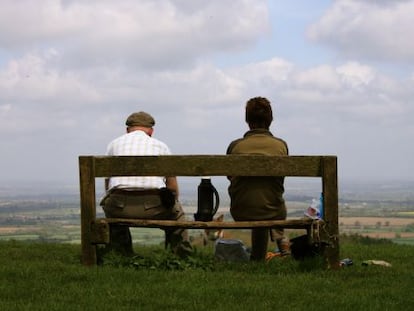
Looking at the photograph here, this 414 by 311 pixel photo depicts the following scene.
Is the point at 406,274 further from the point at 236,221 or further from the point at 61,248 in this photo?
the point at 61,248

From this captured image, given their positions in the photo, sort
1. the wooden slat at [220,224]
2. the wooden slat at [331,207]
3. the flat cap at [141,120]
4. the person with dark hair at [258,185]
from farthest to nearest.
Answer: the flat cap at [141,120]
the person with dark hair at [258,185]
the wooden slat at [331,207]
the wooden slat at [220,224]

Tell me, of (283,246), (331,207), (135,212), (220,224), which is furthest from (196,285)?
(283,246)

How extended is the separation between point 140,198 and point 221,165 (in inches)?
47.0

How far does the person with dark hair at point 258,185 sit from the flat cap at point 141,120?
3.53 ft

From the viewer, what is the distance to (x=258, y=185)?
→ 29.3ft

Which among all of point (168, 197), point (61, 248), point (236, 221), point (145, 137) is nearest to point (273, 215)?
point (236, 221)

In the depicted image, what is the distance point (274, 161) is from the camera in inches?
332

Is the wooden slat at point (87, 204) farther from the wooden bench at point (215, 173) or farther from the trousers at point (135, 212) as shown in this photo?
the trousers at point (135, 212)

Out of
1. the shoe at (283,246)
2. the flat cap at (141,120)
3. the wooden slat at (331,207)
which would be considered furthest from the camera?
the shoe at (283,246)

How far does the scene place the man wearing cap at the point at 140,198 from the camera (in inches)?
353

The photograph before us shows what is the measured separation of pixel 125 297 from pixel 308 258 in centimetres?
280

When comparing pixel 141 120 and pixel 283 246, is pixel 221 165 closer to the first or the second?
pixel 141 120

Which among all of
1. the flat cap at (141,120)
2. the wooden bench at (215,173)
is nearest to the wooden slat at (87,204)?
the wooden bench at (215,173)

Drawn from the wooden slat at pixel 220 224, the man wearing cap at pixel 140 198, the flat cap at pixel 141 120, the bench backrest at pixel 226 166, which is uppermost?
the flat cap at pixel 141 120
